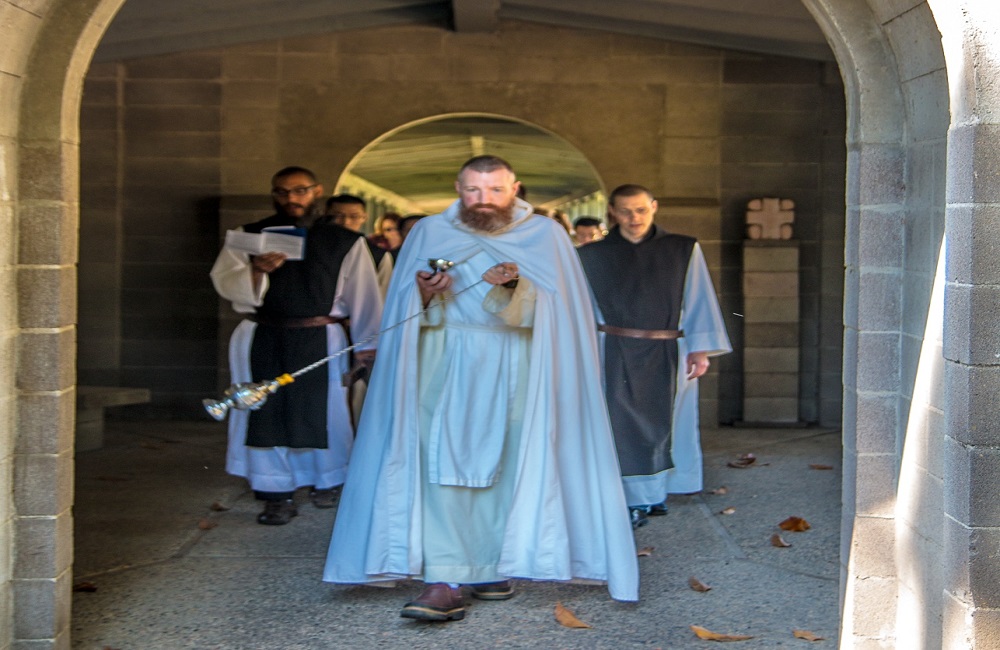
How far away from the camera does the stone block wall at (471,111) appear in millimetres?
10398

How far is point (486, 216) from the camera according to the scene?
527 centimetres

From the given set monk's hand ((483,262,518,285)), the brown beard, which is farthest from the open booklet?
monk's hand ((483,262,518,285))

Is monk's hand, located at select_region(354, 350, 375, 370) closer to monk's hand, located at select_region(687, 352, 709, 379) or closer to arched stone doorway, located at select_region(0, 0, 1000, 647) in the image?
monk's hand, located at select_region(687, 352, 709, 379)

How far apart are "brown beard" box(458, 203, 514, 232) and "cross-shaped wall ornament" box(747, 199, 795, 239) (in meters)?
5.39

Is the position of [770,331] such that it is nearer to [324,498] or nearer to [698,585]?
[324,498]

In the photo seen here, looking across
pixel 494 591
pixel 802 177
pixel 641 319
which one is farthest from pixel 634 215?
pixel 802 177

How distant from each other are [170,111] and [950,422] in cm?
810

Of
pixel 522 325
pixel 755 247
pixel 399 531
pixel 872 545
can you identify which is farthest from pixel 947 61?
pixel 755 247

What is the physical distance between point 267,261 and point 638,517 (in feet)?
7.48

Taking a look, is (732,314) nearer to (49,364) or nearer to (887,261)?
(887,261)

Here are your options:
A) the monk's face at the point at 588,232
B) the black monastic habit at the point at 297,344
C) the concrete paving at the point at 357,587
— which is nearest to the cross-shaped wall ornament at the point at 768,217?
the monk's face at the point at 588,232

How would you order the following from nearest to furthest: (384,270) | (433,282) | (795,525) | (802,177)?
(433,282) < (795,525) < (384,270) < (802,177)

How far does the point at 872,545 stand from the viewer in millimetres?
4254

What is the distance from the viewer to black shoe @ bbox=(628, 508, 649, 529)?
6.70 m
